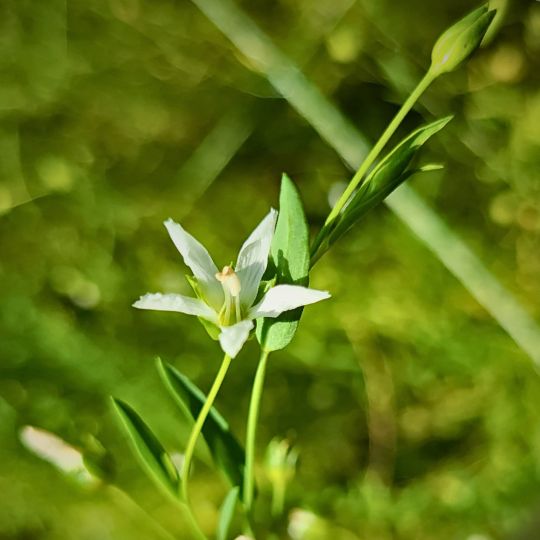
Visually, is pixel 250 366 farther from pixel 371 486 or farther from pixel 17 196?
pixel 17 196

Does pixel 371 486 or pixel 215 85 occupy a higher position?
pixel 215 85

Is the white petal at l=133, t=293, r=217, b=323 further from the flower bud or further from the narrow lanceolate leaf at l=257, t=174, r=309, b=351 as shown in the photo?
the flower bud

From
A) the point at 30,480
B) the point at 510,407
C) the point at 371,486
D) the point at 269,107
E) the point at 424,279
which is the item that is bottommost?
the point at 30,480

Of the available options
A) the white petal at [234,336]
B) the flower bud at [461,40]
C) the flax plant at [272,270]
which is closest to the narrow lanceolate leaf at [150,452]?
the flax plant at [272,270]

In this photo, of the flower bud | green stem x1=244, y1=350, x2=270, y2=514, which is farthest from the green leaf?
the flower bud

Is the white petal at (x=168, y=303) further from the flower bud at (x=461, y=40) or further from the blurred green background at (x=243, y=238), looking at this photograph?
the blurred green background at (x=243, y=238)

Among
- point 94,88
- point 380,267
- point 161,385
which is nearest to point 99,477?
point 161,385

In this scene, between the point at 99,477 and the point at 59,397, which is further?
the point at 59,397
